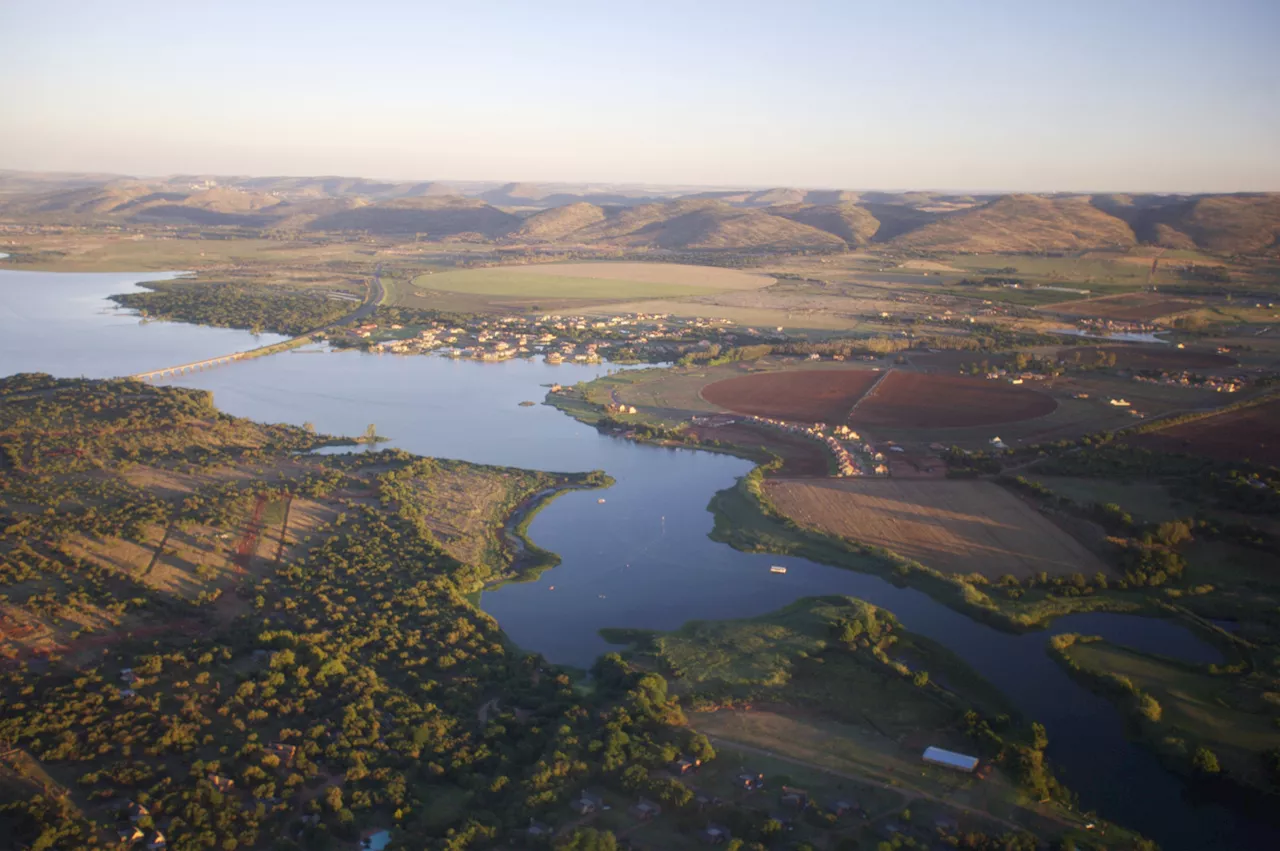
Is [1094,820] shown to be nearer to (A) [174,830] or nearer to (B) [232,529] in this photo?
(A) [174,830]

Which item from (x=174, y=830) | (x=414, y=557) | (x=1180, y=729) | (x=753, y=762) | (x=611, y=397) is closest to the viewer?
(x=174, y=830)

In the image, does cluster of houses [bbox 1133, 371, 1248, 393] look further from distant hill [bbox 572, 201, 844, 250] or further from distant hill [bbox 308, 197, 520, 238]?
distant hill [bbox 308, 197, 520, 238]

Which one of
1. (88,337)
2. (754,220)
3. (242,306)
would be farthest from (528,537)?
(754,220)

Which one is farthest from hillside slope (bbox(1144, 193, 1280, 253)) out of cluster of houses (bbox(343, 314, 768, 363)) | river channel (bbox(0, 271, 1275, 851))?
river channel (bbox(0, 271, 1275, 851))

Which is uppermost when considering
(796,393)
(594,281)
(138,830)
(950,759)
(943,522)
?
(594,281)

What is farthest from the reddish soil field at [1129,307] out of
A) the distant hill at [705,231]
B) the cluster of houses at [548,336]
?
the distant hill at [705,231]

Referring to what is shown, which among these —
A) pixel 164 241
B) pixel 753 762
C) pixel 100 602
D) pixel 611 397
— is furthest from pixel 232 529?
pixel 164 241

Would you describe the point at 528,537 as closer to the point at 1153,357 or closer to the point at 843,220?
the point at 1153,357
